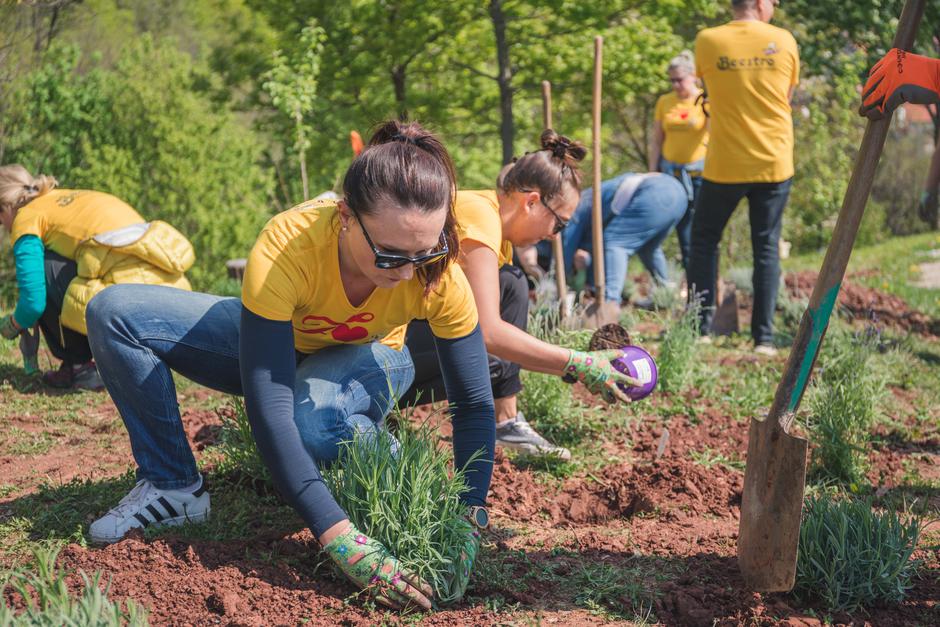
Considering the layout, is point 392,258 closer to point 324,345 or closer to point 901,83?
point 324,345

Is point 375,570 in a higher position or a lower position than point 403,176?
lower

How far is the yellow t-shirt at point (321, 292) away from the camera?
217cm

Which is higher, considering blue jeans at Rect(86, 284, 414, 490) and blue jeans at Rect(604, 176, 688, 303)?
blue jeans at Rect(86, 284, 414, 490)

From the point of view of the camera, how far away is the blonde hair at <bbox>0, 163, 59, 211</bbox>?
4309 millimetres

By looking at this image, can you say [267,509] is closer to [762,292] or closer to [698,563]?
[698,563]

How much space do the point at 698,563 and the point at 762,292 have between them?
2907mm

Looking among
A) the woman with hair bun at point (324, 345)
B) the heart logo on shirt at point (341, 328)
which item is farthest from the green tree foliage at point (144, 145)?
the heart logo on shirt at point (341, 328)

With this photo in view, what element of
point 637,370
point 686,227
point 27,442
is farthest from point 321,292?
point 686,227

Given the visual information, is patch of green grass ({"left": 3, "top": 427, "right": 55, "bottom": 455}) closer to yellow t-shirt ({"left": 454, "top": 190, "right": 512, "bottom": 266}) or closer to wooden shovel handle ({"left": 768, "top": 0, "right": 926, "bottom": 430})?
yellow t-shirt ({"left": 454, "top": 190, "right": 512, "bottom": 266})

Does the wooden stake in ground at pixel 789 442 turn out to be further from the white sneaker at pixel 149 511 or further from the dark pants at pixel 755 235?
the dark pants at pixel 755 235

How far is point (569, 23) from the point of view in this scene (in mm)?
A: 8719

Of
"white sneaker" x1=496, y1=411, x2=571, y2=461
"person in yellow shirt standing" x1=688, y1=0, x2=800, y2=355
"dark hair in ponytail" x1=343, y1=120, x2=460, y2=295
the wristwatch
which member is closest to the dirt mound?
"person in yellow shirt standing" x1=688, y1=0, x2=800, y2=355

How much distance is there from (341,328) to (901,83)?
1620mm

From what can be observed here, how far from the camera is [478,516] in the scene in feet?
7.93
